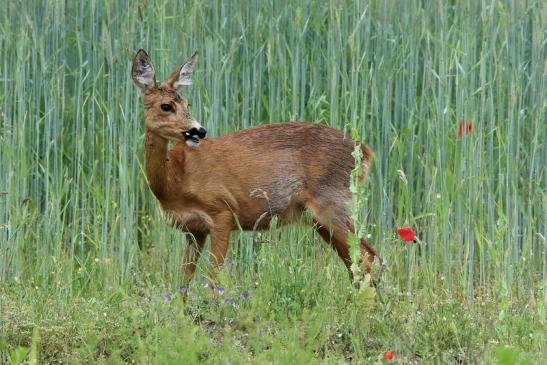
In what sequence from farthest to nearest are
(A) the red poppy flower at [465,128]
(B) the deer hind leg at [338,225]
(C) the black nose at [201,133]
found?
1. (B) the deer hind leg at [338,225]
2. (A) the red poppy flower at [465,128]
3. (C) the black nose at [201,133]

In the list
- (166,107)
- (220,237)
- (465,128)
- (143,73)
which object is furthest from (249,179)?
(465,128)

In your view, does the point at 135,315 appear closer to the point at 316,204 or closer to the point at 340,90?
the point at 316,204

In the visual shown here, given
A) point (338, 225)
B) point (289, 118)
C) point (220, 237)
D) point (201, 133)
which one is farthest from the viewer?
point (289, 118)

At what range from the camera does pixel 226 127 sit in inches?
292

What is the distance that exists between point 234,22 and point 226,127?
0.70 m

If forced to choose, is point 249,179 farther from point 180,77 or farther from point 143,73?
point 143,73

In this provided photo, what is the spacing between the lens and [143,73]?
6707 mm

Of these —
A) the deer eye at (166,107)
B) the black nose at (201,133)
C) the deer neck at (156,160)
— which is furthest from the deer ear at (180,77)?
the black nose at (201,133)

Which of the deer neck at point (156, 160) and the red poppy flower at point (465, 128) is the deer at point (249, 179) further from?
the red poppy flower at point (465, 128)

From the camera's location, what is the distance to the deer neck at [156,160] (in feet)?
22.1

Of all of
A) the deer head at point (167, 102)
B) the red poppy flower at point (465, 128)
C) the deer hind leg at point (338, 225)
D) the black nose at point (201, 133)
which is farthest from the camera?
the deer hind leg at point (338, 225)

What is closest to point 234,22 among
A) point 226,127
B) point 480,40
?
point 226,127

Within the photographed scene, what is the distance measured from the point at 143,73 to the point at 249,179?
91 cm

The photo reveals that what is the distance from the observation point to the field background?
6617mm
